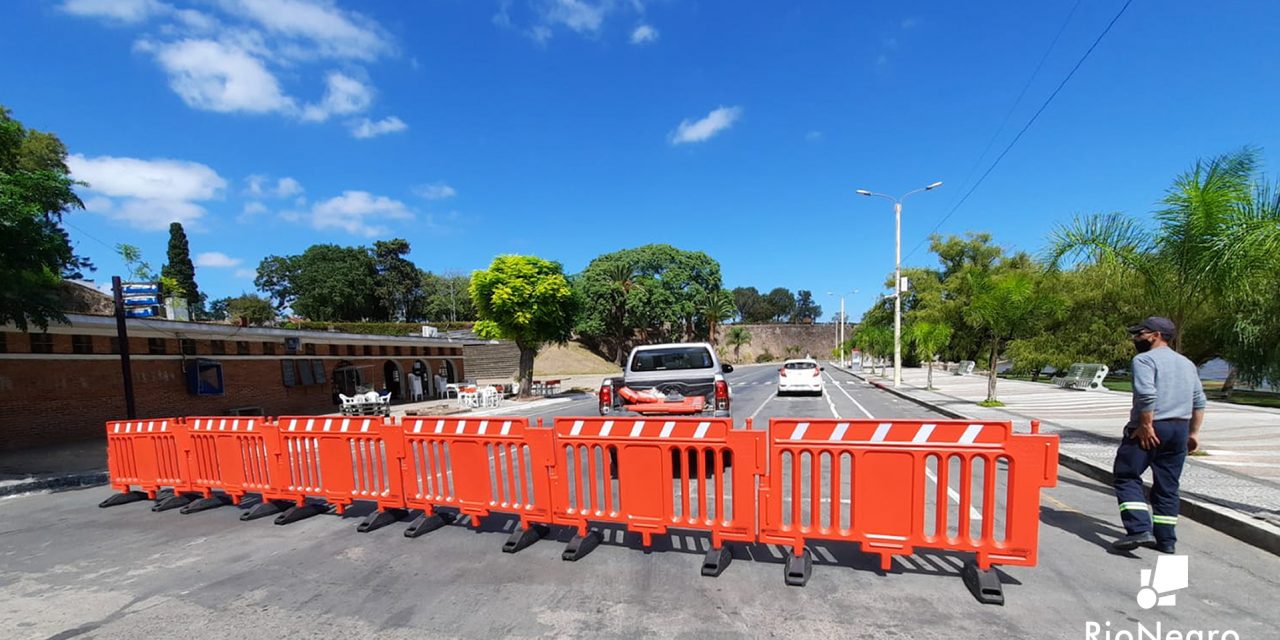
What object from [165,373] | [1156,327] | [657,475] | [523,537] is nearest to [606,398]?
[523,537]

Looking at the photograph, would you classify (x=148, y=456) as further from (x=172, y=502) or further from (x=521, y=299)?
(x=521, y=299)

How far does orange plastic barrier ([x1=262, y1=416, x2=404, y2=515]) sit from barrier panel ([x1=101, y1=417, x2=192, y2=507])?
1.61 m

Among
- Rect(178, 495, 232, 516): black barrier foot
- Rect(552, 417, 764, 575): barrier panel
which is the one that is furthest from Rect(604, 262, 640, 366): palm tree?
Rect(552, 417, 764, 575): barrier panel

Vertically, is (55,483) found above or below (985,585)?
below

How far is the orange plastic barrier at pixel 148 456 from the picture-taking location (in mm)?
6559

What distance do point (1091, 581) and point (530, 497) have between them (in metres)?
4.68

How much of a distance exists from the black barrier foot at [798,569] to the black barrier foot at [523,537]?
2185 mm

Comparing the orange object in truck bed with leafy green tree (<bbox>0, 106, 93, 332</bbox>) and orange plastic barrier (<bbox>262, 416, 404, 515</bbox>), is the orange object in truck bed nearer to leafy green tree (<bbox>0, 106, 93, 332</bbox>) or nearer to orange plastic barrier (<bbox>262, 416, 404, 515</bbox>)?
orange plastic barrier (<bbox>262, 416, 404, 515</bbox>)

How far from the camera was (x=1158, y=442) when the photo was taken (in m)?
4.16

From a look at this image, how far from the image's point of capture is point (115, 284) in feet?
37.7

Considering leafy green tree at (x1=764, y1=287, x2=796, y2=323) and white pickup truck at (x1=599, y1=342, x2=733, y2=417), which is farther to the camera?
leafy green tree at (x1=764, y1=287, x2=796, y2=323)

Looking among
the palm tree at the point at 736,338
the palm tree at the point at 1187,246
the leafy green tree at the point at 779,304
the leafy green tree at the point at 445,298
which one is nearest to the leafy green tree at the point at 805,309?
the leafy green tree at the point at 779,304

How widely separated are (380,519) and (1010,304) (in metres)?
16.1

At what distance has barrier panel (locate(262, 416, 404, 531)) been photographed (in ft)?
17.8
